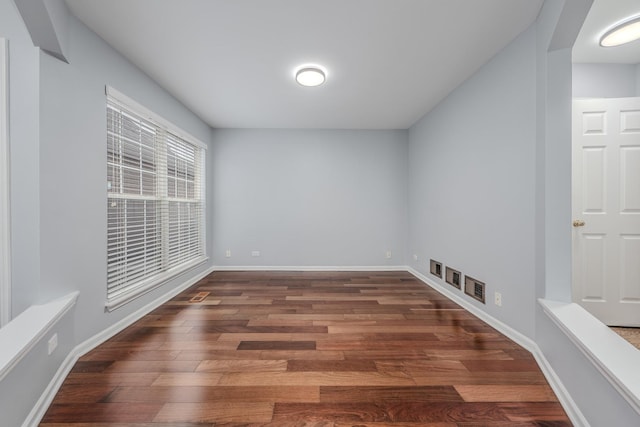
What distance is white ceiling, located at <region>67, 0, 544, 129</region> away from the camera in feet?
6.06

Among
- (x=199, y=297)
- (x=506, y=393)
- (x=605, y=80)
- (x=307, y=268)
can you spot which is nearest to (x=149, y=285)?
(x=199, y=297)

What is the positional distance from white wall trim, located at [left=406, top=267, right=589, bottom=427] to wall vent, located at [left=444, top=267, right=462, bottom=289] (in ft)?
0.38

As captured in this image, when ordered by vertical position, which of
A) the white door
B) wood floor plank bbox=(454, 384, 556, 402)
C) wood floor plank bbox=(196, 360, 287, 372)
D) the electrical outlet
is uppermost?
the white door

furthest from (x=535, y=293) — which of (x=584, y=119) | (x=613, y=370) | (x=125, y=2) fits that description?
(x=125, y=2)

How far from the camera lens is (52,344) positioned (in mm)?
1626

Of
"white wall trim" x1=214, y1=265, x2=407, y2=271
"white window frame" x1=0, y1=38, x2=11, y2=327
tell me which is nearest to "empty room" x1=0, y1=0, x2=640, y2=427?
"white window frame" x1=0, y1=38, x2=11, y2=327

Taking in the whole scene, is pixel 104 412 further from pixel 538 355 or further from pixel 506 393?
pixel 538 355

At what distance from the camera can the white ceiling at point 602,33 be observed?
1.85 m

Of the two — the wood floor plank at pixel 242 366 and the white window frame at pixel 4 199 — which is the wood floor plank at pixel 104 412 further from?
the white window frame at pixel 4 199

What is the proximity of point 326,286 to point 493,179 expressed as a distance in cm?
245

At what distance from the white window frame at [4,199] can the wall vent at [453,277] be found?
3880 mm

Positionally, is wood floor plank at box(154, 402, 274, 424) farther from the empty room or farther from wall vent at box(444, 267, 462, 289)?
wall vent at box(444, 267, 462, 289)

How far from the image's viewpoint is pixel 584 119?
7.60ft

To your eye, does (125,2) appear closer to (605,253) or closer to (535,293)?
(535,293)
